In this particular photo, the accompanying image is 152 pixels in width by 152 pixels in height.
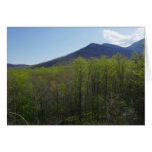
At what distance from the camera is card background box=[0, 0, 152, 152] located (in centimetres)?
461

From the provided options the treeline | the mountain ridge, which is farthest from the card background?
the mountain ridge

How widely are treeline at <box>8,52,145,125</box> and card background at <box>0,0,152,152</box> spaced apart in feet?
0.53
